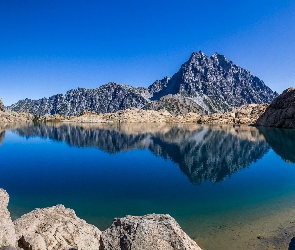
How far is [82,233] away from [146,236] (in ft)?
20.8

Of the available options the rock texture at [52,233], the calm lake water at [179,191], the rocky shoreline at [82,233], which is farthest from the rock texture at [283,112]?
the rocky shoreline at [82,233]

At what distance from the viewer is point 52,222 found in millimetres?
14367

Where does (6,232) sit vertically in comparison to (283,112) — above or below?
below

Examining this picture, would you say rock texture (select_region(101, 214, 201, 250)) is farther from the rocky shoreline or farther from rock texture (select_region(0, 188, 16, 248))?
rock texture (select_region(0, 188, 16, 248))

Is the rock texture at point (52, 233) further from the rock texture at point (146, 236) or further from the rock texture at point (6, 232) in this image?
the rock texture at point (146, 236)

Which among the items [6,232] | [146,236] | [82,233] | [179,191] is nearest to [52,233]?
Result: [82,233]

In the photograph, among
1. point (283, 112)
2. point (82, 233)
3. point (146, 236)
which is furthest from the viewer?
point (283, 112)

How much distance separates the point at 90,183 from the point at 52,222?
31.3m

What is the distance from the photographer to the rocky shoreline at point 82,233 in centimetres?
912

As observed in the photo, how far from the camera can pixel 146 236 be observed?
9.18 m

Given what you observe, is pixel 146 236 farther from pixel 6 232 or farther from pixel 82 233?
pixel 6 232

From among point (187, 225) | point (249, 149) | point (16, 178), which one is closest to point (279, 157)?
point (249, 149)

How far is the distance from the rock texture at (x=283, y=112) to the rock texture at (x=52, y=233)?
177 metres

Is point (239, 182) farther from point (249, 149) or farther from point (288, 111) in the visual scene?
point (288, 111)
